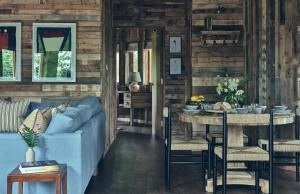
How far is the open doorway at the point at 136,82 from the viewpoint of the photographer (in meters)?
10.7

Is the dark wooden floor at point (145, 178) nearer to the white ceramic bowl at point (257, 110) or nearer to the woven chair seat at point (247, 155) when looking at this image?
the woven chair seat at point (247, 155)

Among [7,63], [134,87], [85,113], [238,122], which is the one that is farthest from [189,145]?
[134,87]

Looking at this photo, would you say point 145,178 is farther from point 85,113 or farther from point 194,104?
point 85,113

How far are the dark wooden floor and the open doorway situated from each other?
9.38 feet

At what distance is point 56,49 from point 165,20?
2.96 metres

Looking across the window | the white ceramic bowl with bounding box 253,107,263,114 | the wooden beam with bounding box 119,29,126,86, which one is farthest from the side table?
the wooden beam with bounding box 119,29,126,86

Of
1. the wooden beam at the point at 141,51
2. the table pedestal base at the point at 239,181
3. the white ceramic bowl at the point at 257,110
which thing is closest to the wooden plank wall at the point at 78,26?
the table pedestal base at the point at 239,181

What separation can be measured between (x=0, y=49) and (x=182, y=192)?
3.63 metres

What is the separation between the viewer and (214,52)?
6820 mm

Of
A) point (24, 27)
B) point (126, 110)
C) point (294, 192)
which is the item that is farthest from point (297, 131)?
point (126, 110)

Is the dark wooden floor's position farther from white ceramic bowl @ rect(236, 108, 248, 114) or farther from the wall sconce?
the wall sconce

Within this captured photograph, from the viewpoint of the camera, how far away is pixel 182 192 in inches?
177

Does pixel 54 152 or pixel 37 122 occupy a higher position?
pixel 37 122

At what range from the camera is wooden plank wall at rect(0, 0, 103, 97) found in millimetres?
6426
